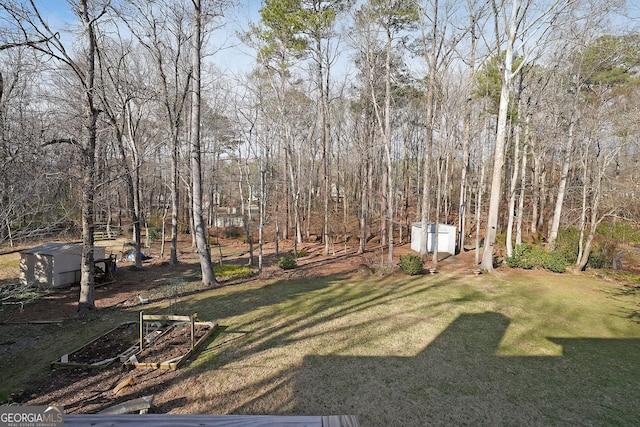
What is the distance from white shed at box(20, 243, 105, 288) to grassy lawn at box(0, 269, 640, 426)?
13.6 ft

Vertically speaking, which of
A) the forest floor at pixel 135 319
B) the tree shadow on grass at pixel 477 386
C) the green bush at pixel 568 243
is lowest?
the forest floor at pixel 135 319

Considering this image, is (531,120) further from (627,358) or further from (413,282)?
(627,358)

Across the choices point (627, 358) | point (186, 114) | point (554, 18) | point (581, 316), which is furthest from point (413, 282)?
point (186, 114)

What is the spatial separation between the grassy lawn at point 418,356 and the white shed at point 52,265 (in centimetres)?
415

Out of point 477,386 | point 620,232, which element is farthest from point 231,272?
point 620,232

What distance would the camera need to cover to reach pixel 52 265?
10.5 m

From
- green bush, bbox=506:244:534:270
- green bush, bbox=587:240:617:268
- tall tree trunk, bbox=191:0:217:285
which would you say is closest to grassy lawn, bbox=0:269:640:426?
tall tree trunk, bbox=191:0:217:285

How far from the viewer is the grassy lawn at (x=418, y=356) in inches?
185

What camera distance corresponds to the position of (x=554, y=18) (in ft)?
39.5

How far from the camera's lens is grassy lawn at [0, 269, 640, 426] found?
15.4ft

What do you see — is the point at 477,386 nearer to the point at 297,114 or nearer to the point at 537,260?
the point at 537,260

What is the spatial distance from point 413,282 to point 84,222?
11.0m

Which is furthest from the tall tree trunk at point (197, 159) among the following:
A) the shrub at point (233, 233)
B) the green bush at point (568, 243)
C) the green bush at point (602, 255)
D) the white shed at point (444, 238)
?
the green bush at point (602, 255)

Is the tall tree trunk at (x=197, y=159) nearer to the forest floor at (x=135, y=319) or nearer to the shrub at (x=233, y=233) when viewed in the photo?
the forest floor at (x=135, y=319)
